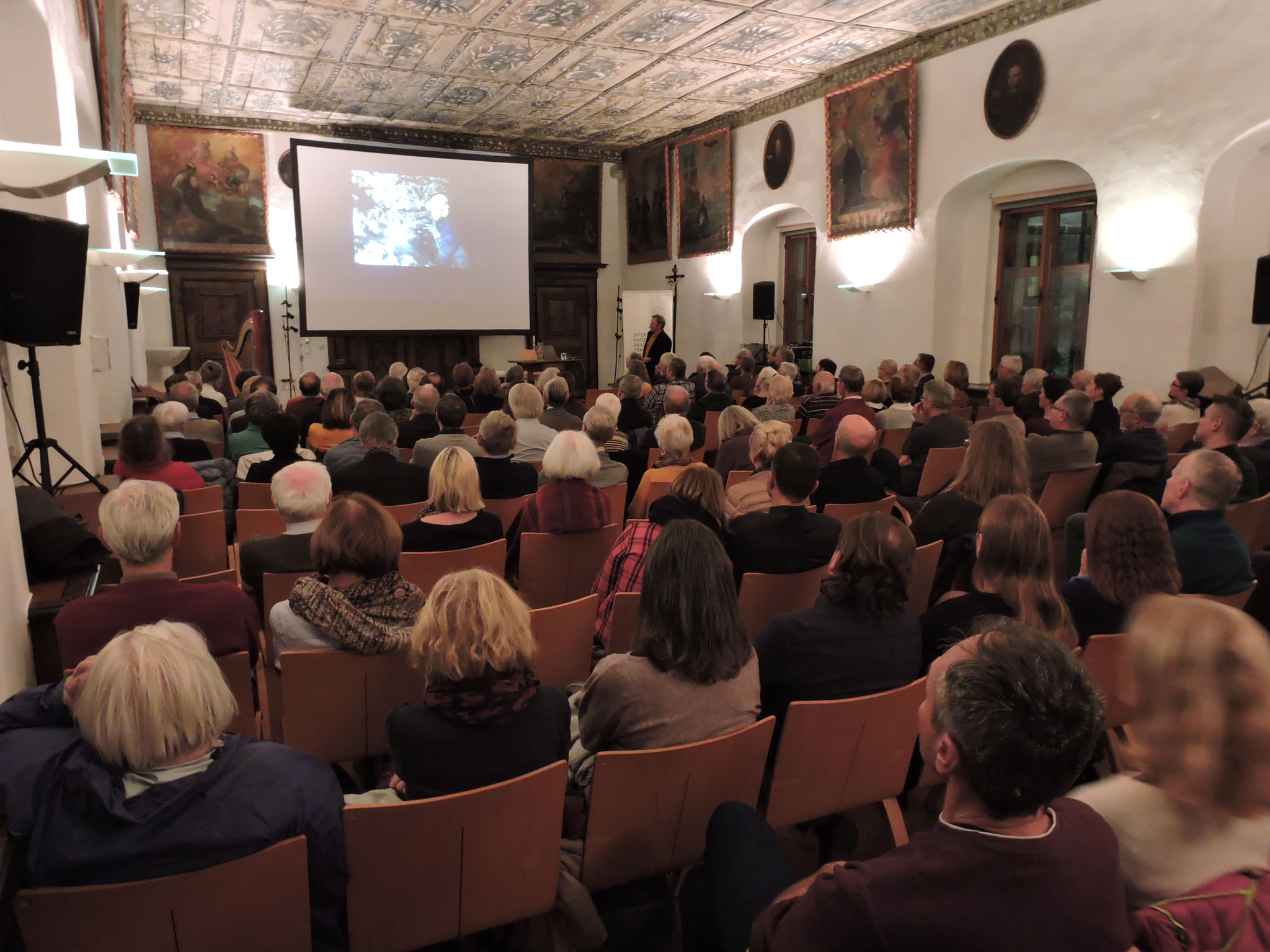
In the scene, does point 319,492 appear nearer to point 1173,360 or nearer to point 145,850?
point 145,850

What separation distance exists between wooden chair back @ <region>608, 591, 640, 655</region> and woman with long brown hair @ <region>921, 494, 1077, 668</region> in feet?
3.33

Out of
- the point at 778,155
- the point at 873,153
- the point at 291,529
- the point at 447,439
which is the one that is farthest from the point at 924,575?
the point at 778,155

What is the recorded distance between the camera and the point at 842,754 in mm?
2121

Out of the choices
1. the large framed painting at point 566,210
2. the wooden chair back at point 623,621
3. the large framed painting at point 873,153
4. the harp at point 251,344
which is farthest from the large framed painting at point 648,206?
the wooden chair back at point 623,621

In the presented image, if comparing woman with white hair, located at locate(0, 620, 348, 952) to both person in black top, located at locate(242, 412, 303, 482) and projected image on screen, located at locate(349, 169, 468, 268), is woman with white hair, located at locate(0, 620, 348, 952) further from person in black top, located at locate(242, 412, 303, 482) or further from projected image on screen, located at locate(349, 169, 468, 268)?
projected image on screen, located at locate(349, 169, 468, 268)

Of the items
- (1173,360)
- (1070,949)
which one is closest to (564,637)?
(1070,949)

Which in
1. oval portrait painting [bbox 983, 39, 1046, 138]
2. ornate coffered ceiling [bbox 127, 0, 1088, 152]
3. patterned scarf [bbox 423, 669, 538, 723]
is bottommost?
patterned scarf [bbox 423, 669, 538, 723]

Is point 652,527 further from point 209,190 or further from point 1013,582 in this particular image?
point 209,190

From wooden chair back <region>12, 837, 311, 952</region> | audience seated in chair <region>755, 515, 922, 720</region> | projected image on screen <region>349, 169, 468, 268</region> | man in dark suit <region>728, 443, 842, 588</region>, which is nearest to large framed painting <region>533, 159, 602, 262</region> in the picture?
projected image on screen <region>349, 169, 468, 268</region>

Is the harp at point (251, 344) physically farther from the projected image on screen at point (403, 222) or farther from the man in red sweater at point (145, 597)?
the man in red sweater at point (145, 597)

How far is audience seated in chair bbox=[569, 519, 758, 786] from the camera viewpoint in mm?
2025

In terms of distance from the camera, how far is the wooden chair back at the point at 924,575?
3.42 metres

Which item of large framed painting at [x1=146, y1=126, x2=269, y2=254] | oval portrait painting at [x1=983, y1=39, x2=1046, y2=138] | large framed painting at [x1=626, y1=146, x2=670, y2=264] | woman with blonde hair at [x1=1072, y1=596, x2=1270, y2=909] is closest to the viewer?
woman with blonde hair at [x1=1072, y1=596, x2=1270, y2=909]

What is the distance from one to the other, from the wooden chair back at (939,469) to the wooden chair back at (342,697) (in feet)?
12.6
